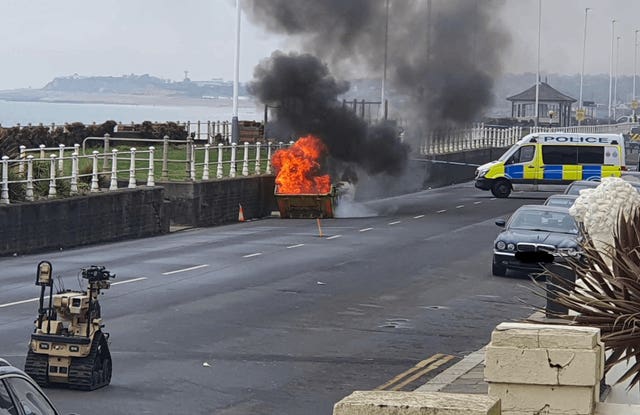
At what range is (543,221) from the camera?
82.4ft

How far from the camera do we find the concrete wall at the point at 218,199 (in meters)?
33.1

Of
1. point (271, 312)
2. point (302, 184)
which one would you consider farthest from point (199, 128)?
point (271, 312)

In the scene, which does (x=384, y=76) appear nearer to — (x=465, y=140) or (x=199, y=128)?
(x=199, y=128)

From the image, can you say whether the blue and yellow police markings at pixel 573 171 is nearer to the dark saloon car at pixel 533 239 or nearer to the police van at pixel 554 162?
the police van at pixel 554 162

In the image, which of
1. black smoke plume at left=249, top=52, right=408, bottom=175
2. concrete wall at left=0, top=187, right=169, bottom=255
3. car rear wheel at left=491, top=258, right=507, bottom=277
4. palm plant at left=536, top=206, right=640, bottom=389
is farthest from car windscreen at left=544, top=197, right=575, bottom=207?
palm plant at left=536, top=206, right=640, bottom=389

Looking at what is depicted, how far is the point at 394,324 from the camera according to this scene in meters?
17.2

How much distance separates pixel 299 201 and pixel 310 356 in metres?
21.5

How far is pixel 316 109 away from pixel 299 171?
6459mm

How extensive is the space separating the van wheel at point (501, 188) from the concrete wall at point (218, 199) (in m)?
12.1

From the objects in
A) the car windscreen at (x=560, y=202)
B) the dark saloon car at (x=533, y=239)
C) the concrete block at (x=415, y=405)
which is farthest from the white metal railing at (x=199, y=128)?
the concrete block at (x=415, y=405)

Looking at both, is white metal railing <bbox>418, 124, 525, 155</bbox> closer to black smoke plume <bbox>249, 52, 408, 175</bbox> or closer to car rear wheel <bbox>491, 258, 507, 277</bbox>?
black smoke plume <bbox>249, 52, 408, 175</bbox>

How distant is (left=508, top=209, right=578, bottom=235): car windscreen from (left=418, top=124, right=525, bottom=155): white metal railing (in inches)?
1205

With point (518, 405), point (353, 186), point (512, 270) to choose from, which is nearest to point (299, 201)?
point (353, 186)

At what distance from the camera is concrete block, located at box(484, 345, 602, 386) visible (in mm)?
6266
